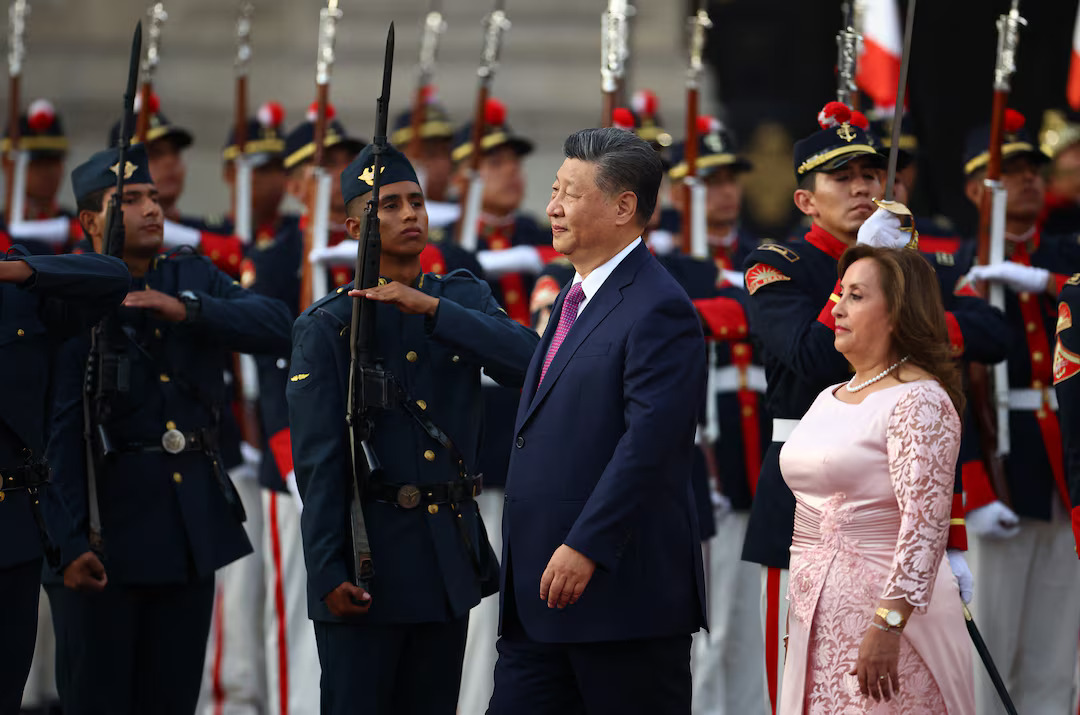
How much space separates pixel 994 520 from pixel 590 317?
9.25ft

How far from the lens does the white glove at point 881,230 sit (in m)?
5.06

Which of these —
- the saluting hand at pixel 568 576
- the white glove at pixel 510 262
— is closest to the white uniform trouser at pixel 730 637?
the white glove at pixel 510 262

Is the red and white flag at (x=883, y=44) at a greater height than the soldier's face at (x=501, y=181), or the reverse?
the red and white flag at (x=883, y=44)

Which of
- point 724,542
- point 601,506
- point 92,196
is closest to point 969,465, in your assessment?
point 724,542

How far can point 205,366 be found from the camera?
5.73 metres

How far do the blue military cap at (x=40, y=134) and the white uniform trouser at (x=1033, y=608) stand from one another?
5.48m

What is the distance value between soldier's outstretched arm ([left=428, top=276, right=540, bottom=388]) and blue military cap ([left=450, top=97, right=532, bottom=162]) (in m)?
3.59

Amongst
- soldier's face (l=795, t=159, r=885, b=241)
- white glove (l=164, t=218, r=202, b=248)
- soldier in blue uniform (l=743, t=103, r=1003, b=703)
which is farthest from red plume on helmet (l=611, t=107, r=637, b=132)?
soldier's face (l=795, t=159, r=885, b=241)

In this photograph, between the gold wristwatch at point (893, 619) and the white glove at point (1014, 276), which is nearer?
the gold wristwatch at point (893, 619)

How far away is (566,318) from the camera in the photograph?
460 cm

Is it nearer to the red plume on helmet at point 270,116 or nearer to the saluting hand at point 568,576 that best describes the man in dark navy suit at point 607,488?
the saluting hand at point 568,576

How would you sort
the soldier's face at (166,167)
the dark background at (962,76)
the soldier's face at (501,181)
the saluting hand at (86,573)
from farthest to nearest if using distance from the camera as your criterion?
the dark background at (962,76)
the soldier's face at (501,181)
the soldier's face at (166,167)
the saluting hand at (86,573)

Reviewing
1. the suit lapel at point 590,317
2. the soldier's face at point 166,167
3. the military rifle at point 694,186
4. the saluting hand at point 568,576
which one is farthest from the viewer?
the soldier's face at point 166,167

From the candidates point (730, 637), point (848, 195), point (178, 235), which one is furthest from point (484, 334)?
point (178, 235)
